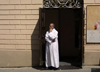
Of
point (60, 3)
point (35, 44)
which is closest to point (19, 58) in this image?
point (35, 44)

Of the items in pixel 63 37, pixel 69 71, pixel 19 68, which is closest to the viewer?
pixel 69 71

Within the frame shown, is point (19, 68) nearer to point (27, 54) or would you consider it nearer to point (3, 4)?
point (27, 54)

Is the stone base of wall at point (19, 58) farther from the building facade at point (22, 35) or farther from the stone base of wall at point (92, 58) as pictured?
the stone base of wall at point (92, 58)

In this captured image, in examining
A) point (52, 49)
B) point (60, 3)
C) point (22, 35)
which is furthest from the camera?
point (22, 35)

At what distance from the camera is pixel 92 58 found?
30.3 feet

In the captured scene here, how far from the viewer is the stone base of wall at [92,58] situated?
30.2 feet

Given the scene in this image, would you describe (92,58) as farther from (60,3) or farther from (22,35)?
(22,35)

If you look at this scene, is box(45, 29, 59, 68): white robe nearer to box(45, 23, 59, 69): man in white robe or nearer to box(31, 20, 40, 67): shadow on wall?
box(45, 23, 59, 69): man in white robe

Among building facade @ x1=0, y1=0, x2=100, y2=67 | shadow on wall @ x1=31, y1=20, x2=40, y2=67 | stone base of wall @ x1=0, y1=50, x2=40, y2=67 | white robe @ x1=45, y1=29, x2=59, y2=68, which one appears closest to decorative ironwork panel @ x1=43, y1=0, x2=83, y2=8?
building facade @ x1=0, y1=0, x2=100, y2=67

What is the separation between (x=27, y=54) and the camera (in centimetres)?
923

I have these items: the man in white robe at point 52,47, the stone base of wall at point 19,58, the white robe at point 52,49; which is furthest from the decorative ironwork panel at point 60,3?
the stone base of wall at point 19,58

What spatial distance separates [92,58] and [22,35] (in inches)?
131

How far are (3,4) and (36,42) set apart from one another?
2279 millimetres

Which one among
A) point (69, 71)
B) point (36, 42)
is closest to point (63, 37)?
point (36, 42)
